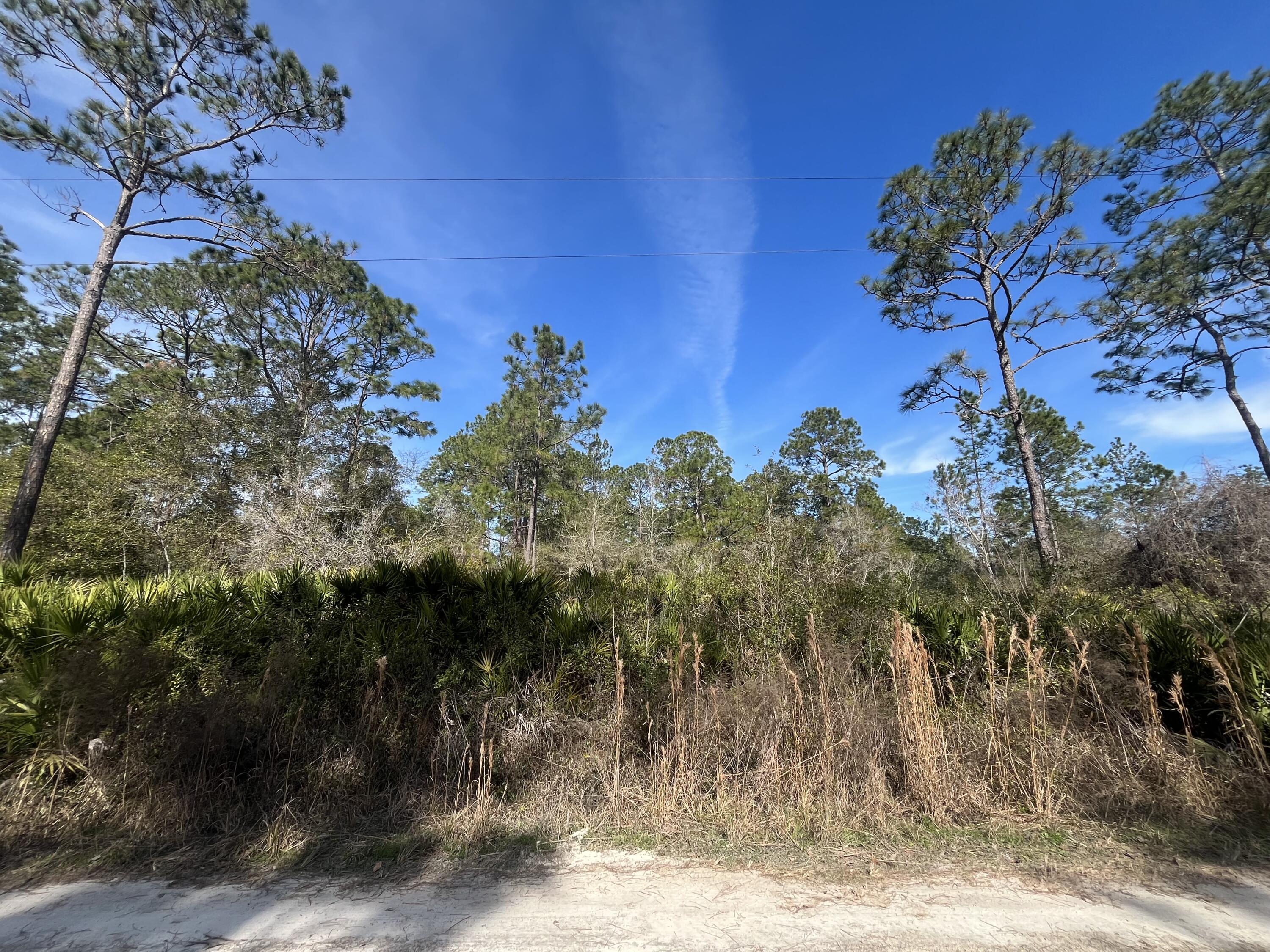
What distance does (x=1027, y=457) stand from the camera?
577 inches

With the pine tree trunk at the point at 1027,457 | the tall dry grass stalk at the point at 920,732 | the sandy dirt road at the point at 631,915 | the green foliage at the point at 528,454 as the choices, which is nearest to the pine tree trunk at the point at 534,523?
the green foliage at the point at 528,454

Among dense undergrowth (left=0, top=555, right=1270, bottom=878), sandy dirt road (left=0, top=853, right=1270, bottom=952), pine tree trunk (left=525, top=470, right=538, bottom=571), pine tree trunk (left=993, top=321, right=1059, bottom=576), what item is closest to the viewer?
sandy dirt road (left=0, top=853, right=1270, bottom=952)

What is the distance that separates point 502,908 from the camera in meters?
2.94

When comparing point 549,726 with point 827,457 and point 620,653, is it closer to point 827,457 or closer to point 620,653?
point 620,653

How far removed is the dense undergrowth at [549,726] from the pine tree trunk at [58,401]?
5.90 m

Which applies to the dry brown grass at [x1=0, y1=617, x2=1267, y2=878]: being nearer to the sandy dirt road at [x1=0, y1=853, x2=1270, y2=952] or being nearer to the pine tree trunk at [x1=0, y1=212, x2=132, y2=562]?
the sandy dirt road at [x1=0, y1=853, x2=1270, y2=952]

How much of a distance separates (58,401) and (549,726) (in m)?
12.7

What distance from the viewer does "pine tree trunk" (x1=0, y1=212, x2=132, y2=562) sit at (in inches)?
366

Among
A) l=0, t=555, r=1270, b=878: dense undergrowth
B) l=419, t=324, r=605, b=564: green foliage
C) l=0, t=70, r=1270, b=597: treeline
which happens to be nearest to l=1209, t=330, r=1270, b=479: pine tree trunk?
l=0, t=70, r=1270, b=597: treeline

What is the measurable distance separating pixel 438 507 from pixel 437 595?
16762 mm

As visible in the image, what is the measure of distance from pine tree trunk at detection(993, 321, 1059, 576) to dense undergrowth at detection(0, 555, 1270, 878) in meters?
8.86

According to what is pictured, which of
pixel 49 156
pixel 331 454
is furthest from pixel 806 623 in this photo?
pixel 331 454

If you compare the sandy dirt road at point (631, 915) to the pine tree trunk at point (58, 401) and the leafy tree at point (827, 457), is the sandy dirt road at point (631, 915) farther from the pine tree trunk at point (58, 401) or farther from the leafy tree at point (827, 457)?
the leafy tree at point (827, 457)

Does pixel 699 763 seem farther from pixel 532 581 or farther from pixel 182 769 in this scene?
pixel 182 769
